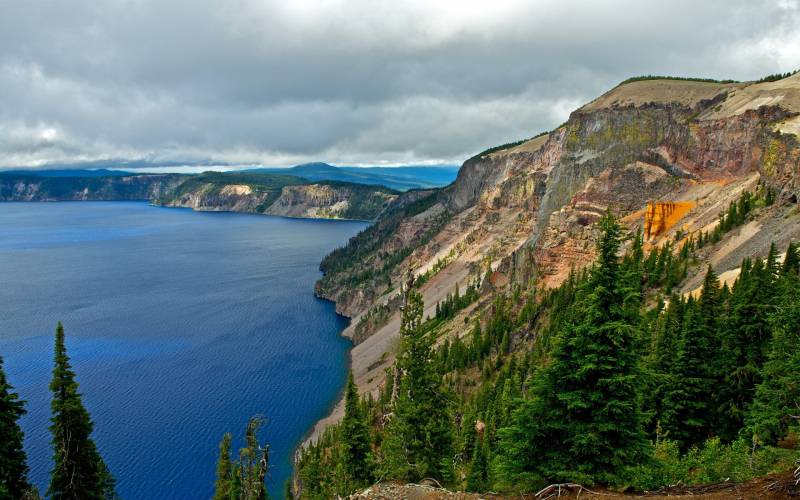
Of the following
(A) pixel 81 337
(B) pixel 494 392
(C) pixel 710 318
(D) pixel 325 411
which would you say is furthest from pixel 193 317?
(C) pixel 710 318

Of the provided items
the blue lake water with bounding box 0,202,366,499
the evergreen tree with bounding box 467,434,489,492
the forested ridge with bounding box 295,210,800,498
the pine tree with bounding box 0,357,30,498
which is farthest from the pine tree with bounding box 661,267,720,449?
the blue lake water with bounding box 0,202,366,499

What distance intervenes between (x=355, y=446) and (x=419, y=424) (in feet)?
17.1

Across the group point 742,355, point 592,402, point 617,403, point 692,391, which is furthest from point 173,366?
point 617,403

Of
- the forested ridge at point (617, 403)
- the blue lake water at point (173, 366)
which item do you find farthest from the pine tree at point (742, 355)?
the blue lake water at point (173, 366)

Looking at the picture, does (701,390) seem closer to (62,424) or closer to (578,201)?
(62,424)

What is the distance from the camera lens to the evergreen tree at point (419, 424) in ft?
95.9

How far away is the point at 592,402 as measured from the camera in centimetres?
1878

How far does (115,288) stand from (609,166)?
16965cm

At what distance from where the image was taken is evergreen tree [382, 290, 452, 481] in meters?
29.2

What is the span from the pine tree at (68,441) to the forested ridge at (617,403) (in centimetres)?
1570

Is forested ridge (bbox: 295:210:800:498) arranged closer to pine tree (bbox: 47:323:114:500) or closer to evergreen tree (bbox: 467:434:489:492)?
evergreen tree (bbox: 467:434:489:492)

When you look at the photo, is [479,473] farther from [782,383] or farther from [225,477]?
[225,477]

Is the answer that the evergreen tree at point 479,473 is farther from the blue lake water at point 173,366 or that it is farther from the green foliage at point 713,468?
the blue lake water at point 173,366

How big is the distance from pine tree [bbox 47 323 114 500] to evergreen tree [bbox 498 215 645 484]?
25932mm
